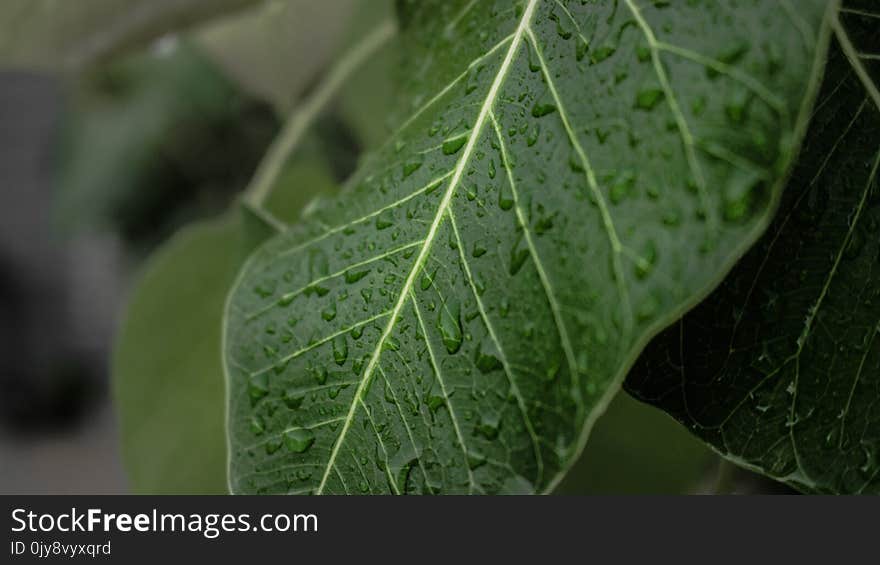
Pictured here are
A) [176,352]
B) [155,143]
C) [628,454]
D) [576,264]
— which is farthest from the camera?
[155,143]

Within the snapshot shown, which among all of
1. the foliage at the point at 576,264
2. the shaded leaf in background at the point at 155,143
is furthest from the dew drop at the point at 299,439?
the shaded leaf in background at the point at 155,143

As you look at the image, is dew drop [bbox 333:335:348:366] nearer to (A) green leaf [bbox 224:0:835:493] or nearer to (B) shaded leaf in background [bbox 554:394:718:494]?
(A) green leaf [bbox 224:0:835:493]

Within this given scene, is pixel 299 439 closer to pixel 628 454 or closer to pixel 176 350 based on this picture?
pixel 628 454

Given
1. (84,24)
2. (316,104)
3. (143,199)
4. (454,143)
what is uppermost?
(143,199)

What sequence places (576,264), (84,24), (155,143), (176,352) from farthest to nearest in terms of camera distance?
(155,143)
(84,24)
(176,352)
(576,264)

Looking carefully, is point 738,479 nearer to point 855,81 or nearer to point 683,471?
point 683,471

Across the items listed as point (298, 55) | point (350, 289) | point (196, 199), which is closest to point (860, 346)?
point (350, 289)

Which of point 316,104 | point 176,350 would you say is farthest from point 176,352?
point 316,104

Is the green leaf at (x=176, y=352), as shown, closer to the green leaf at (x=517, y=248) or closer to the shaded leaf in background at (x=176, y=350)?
the shaded leaf in background at (x=176, y=350)

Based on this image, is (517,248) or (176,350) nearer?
(517,248)
